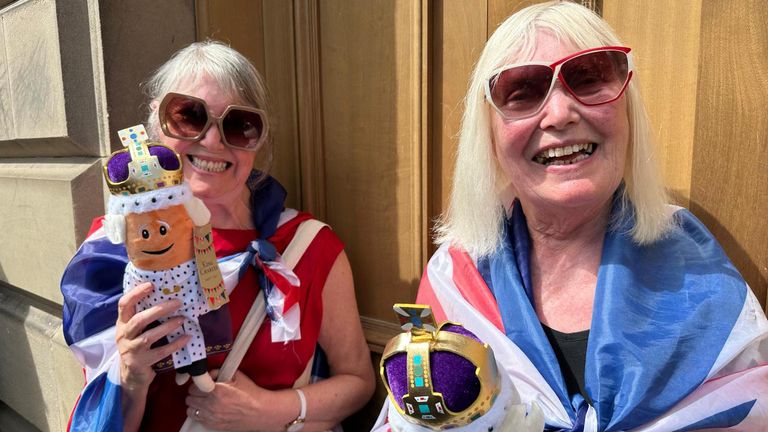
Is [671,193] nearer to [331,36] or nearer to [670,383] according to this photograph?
[670,383]

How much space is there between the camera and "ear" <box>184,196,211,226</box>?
4.16 feet

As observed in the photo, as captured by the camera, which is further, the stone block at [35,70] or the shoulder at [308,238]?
the stone block at [35,70]

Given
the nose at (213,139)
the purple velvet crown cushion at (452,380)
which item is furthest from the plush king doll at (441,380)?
the nose at (213,139)

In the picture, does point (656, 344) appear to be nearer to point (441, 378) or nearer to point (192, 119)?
point (441, 378)

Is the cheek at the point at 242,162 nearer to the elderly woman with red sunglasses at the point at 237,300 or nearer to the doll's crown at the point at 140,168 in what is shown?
the elderly woman with red sunglasses at the point at 237,300

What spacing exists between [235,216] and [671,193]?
1.34 m

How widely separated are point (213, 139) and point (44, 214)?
4.67 feet

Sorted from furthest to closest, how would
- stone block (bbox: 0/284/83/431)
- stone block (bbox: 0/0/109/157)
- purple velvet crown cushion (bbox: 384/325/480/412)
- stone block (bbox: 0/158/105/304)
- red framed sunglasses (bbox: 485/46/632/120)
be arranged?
stone block (bbox: 0/284/83/431) < stone block (bbox: 0/158/105/304) < stone block (bbox: 0/0/109/157) < red framed sunglasses (bbox: 485/46/632/120) < purple velvet crown cushion (bbox: 384/325/480/412)

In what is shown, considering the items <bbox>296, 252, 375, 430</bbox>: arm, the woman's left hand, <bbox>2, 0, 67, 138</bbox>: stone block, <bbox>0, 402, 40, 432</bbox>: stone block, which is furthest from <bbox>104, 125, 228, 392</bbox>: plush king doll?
<bbox>0, 402, 40, 432</bbox>: stone block

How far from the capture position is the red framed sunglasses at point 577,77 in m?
1.23

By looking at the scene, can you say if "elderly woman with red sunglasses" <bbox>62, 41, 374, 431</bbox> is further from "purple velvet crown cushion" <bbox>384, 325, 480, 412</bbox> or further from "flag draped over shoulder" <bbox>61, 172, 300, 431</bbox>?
"purple velvet crown cushion" <bbox>384, 325, 480, 412</bbox>

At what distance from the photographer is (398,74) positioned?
1976mm

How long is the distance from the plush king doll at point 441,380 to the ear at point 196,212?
626 mm

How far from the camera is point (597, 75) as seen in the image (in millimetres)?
1246
